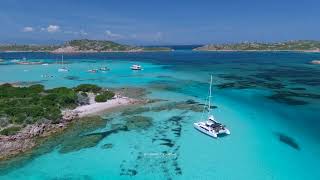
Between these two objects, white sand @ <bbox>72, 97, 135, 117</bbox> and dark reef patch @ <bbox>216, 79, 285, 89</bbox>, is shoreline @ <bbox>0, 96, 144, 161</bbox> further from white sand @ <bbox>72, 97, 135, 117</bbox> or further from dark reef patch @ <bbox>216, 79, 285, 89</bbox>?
dark reef patch @ <bbox>216, 79, 285, 89</bbox>

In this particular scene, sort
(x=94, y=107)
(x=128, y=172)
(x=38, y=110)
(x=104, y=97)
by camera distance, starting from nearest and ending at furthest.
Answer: (x=128, y=172)
(x=38, y=110)
(x=94, y=107)
(x=104, y=97)

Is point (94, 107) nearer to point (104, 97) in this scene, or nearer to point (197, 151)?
point (104, 97)

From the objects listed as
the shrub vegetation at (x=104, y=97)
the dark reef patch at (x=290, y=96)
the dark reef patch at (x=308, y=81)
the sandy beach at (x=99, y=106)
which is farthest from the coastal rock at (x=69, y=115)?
the dark reef patch at (x=308, y=81)

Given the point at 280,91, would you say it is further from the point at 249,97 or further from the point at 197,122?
the point at 197,122

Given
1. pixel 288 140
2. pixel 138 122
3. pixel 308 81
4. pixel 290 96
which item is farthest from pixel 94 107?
pixel 308 81

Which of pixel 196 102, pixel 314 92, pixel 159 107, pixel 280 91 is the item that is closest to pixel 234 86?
pixel 280 91

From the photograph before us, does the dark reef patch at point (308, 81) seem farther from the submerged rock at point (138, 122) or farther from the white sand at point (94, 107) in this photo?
the submerged rock at point (138, 122)
